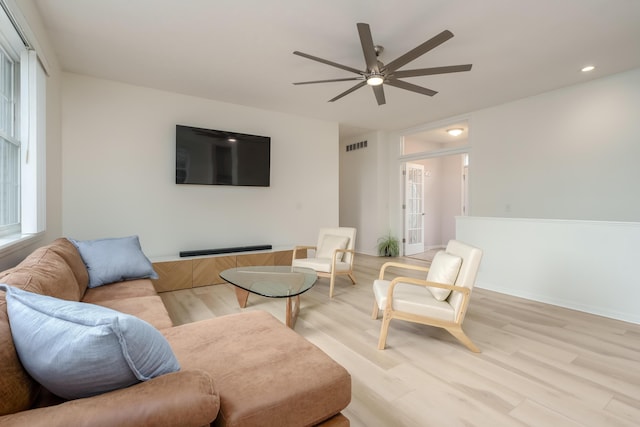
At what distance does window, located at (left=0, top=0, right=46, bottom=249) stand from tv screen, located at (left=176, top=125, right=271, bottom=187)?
68.3 inches

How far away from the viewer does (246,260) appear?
434 cm

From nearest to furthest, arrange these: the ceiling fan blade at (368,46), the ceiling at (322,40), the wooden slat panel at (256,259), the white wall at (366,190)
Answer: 1. the ceiling fan blade at (368,46)
2. the ceiling at (322,40)
3. the wooden slat panel at (256,259)
4. the white wall at (366,190)

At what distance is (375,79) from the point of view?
273 cm

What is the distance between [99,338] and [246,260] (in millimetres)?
3591

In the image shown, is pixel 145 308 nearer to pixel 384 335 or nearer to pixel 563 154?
pixel 384 335

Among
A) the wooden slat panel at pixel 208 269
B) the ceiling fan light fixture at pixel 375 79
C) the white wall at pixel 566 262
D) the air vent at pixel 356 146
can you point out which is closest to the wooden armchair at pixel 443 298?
the ceiling fan light fixture at pixel 375 79

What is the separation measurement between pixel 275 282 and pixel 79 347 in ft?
6.39

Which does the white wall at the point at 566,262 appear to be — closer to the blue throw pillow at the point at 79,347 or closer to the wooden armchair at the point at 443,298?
the wooden armchair at the point at 443,298

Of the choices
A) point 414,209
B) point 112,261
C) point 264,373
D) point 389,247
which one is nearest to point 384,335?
point 264,373

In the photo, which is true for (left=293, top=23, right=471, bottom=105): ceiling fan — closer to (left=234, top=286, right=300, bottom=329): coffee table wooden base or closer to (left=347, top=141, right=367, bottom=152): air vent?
(left=234, top=286, right=300, bottom=329): coffee table wooden base

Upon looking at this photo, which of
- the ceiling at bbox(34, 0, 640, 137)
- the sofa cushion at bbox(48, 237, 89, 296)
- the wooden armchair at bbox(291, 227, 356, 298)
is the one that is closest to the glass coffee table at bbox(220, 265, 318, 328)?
the wooden armchair at bbox(291, 227, 356, 298)

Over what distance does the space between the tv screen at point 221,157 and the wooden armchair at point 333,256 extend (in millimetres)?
1437

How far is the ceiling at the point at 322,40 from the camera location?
2.42m

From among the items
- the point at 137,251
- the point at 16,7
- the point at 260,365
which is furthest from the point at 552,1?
the point at 137,251
